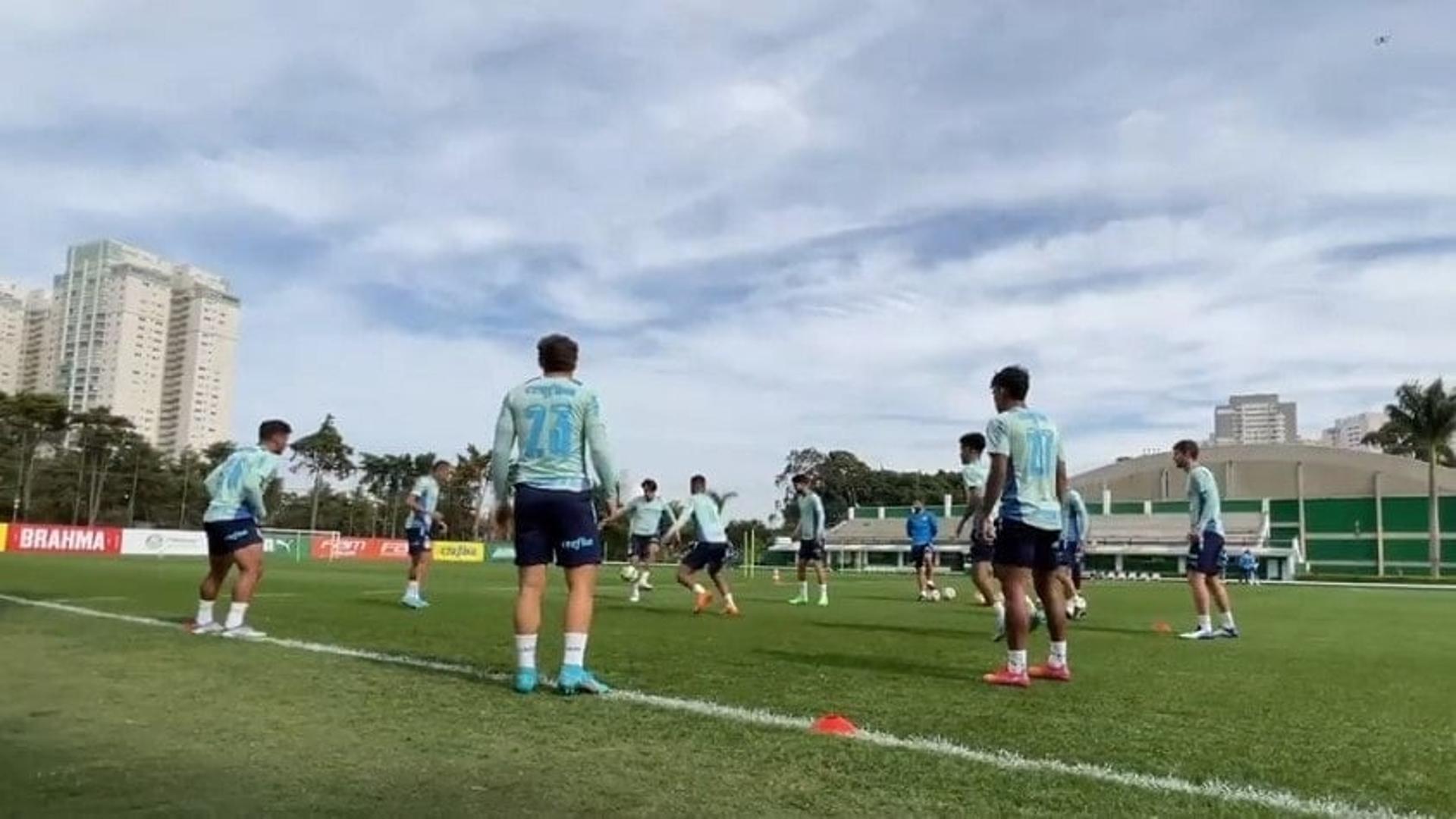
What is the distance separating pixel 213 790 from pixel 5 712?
233cm

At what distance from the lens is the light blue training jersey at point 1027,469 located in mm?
7578

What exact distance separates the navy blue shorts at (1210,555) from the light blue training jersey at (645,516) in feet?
31.2

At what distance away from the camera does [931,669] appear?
7.93 metres

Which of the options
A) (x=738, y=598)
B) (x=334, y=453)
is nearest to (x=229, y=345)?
(x=334, y=453)

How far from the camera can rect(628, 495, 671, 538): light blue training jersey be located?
62.0 ft

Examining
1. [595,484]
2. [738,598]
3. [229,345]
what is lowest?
[738,598]

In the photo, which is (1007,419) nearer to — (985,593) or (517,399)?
(517,399)

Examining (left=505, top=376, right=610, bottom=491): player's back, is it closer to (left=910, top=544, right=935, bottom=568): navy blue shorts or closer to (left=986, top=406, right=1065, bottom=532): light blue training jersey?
(left=986, top=406, right=1065, bottom=532): light blue training jersey

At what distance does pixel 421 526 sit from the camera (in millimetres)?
15352

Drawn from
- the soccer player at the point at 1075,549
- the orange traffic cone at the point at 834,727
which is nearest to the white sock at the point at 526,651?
the orange traffic cone at the point at 834,727

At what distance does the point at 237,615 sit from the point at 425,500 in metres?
5.92

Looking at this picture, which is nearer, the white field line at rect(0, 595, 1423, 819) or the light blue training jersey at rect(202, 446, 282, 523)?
the white field line at rect(0, 595, 1423, 819)

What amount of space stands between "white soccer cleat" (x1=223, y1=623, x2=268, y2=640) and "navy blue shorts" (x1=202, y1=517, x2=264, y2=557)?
74 centimetres

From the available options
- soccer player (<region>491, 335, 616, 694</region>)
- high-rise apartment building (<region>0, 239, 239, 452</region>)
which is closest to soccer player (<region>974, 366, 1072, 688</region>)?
soccer player (<region>491, 335, 616, 694</region>)
